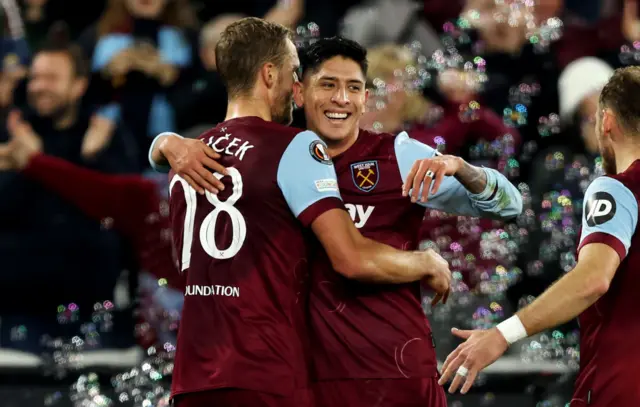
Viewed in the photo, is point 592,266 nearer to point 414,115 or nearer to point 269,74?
point 269,74

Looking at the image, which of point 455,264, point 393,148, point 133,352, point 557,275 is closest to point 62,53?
point 133,352

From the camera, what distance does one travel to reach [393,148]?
15.9 feet

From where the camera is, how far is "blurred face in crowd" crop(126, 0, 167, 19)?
930 cm

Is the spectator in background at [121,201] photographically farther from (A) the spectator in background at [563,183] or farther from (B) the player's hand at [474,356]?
(B) the player's hand at [474,356]

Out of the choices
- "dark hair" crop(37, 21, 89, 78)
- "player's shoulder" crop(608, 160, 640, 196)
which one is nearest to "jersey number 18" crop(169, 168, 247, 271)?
"player's shoulder" crop(608, 160, 640, 196)

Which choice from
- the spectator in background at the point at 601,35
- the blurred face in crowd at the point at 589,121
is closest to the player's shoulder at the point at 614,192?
the blurred face in crowd at the point at 589,121

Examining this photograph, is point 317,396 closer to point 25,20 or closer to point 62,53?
point 62,53

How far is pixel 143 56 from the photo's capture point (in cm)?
909

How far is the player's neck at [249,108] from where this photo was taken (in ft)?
15.0

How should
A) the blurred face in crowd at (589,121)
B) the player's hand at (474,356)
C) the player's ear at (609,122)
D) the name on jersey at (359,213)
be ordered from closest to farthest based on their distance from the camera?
the player's hand at (474,356), the player's ear at (609,122), the name on jersey at (359,213), the blurred face in crowd at (589,121)

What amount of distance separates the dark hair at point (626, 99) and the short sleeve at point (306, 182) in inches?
43.1

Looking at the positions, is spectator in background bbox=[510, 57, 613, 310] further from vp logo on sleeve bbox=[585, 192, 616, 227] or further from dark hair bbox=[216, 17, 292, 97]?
dark hair bbox=[216, 17, 292, 97]

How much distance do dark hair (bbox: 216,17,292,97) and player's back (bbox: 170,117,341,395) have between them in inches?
9.2

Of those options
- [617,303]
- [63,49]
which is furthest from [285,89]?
[63,49]
